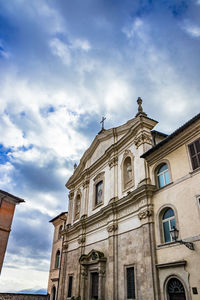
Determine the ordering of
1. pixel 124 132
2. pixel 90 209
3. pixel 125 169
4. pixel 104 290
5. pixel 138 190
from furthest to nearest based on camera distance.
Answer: pixel 90 209, pixel 124 132, pixel 125 169, pixel 104 290, pixel 138 190

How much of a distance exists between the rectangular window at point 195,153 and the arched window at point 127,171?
5.02 m

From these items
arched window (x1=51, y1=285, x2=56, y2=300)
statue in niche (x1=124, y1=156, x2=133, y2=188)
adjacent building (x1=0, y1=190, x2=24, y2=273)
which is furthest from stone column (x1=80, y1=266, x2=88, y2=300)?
arched window (x1=51, y1=285, x2=56, y2=300)

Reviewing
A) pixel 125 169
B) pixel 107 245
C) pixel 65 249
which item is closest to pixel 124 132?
pixel 125 169

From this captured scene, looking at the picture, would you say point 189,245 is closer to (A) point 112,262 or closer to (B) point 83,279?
(A) point 112,262

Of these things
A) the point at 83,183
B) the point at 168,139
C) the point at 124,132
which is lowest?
the point at 168,139

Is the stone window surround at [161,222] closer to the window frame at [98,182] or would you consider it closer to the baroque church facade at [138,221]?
the baroque church facade at [138,221]

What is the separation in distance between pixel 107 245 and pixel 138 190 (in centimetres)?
505

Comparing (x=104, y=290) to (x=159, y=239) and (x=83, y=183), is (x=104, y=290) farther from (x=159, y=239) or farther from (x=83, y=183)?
(x=83, y=183)

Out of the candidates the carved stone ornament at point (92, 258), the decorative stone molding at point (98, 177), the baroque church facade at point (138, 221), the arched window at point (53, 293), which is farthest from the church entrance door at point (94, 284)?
the arched window at point (53, 293)

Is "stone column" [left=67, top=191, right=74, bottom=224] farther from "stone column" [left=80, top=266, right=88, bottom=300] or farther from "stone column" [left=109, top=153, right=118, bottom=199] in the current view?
"stone column" [left=109, top=153, right=118, bottom=199]

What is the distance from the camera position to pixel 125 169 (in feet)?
56.8


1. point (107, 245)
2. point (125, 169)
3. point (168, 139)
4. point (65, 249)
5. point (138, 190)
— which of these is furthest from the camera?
point (65, 249)

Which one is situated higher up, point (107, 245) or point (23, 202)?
point (23, 202)

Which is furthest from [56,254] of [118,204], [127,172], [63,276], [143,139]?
[143,139]
